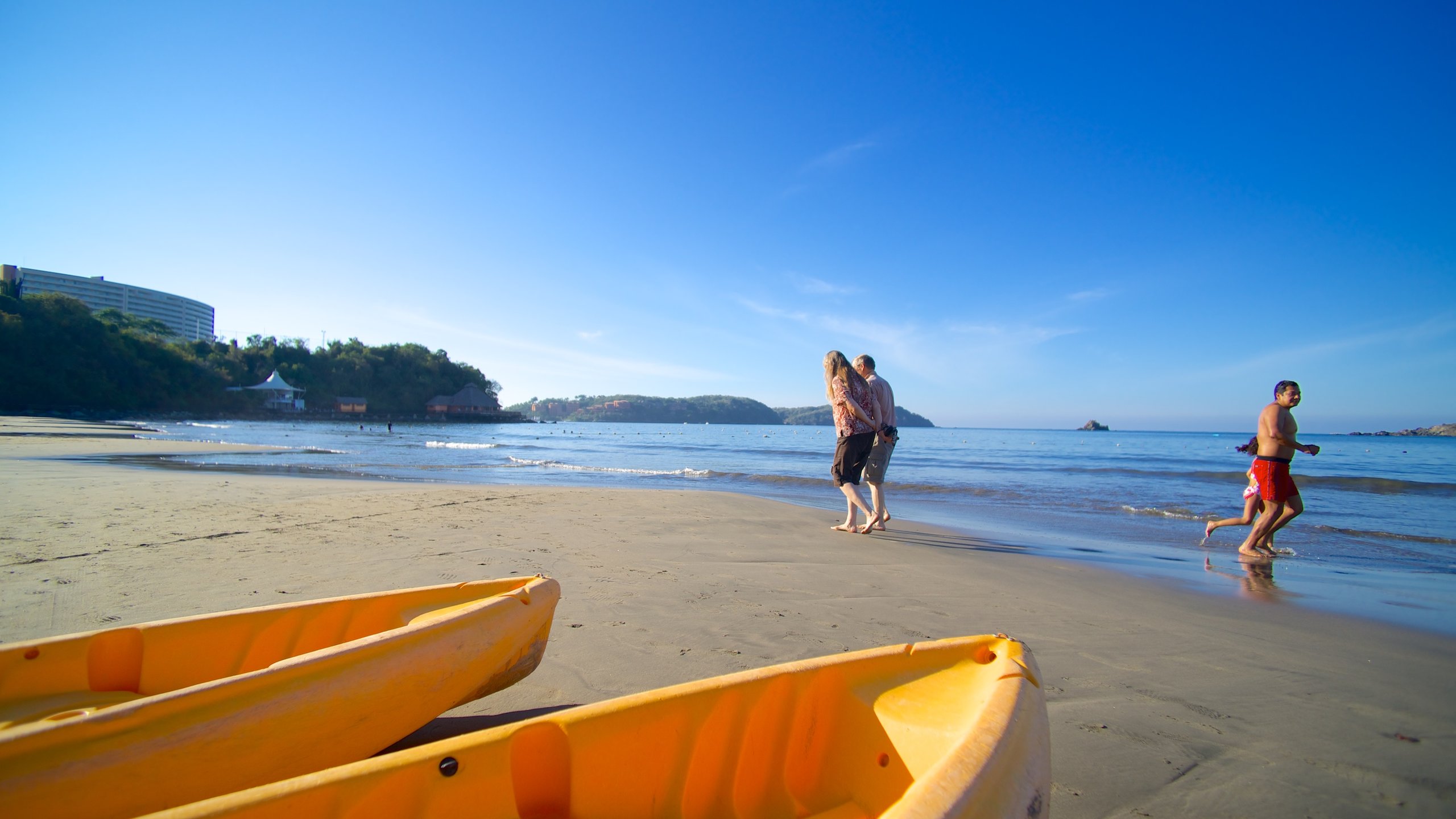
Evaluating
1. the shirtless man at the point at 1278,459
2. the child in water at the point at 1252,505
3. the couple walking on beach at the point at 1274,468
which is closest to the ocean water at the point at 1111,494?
the child in water at the point at 1252,505

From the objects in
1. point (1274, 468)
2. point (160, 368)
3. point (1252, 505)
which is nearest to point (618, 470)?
point (1252, 505)

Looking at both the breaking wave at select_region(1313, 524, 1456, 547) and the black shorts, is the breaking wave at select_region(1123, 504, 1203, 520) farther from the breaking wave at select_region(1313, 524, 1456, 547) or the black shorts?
the black shorts

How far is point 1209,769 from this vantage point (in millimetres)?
1916

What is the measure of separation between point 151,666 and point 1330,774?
12.5ft

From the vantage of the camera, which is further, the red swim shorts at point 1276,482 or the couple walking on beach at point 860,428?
the couple walking on beach at point 860,428

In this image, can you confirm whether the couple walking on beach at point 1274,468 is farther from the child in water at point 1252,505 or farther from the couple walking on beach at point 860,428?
the couple walking on beach at point 860,428

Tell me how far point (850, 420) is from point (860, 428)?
0.51ft

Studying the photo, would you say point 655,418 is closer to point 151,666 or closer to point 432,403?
point 432,403

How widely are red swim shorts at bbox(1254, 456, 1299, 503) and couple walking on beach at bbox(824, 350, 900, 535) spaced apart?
337 cm

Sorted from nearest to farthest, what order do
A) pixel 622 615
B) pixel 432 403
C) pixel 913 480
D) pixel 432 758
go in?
pixel 432 758
pixel 622 615
pixel 913 480
pixel 432 403

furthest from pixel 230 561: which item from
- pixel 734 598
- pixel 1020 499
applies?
pixel 1020 499

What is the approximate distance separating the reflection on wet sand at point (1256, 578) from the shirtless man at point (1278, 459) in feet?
1.10

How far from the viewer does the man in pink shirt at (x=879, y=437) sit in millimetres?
6434

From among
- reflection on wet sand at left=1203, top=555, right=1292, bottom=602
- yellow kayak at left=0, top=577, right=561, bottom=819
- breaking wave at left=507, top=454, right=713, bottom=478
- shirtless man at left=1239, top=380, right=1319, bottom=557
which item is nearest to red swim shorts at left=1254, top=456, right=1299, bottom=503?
shirtless man at left=1239, top=380, right=1319, bottom=557
